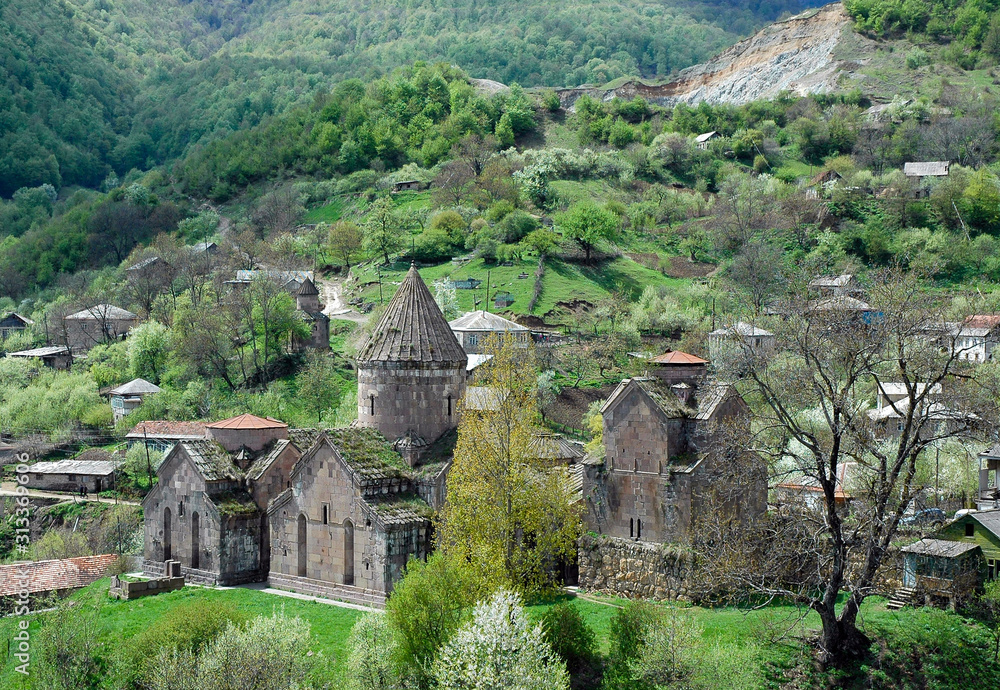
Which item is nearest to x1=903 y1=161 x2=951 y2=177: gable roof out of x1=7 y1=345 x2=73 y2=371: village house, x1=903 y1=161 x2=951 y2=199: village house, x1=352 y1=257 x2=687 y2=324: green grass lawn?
Answer: x1=903 y1=161 x2=951 y2=199: village house

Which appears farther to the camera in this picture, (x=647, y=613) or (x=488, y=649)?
(x=647, y=613)

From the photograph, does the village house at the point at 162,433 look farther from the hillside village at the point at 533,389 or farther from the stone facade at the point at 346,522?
the stone facade at the point at 346,522

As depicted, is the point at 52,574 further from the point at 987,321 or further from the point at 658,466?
the point at 987,321

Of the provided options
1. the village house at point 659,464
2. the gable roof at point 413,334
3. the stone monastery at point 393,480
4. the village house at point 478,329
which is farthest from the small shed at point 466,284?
the village house at point 659,464

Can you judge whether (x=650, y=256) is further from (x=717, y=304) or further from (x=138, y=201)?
(x=138, y=201)

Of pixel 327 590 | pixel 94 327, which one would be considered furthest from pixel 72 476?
pixel 327 590

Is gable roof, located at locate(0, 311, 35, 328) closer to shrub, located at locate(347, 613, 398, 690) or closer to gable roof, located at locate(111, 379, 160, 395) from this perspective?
gable roof, located at locate(111, 379, 160, 395)

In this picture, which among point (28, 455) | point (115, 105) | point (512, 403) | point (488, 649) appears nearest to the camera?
point (488, 649)

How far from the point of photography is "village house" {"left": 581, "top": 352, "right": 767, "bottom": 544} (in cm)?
3023

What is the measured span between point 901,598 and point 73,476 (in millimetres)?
45476

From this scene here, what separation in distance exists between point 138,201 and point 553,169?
156ft

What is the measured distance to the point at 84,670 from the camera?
89.1 ft

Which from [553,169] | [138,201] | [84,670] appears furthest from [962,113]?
[84,670]

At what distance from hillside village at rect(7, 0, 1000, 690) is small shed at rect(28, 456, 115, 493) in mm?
186
